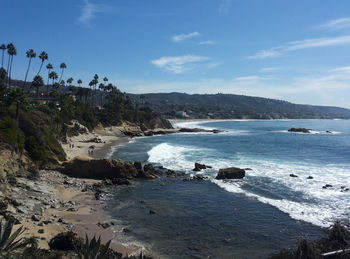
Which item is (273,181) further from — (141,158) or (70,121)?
(70,121)

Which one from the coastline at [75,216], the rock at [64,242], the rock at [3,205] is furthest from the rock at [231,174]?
the rock at [3,205]

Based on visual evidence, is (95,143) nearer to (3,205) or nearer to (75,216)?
(75,216)

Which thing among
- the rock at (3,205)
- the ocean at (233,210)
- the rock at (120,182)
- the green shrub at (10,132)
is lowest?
the ocean at (233,210)

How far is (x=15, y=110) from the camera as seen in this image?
3212 centimetres

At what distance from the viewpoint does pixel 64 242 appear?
587 inches

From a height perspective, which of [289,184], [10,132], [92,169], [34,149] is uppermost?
[10,132]

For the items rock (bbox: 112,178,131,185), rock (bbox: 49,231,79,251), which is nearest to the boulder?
rock (bbox: 112,178,131,185)

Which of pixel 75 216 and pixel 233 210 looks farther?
pixel 233 210

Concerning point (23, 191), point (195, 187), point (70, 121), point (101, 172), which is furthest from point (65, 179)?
point (70, 121)

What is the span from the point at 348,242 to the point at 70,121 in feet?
189

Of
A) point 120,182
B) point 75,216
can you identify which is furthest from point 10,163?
point 120,182

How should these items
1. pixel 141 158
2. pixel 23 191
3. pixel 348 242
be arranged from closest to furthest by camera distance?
pixel 348 242 → pixel 23 191 → pixel 141 158

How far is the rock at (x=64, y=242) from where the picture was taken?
14.8m

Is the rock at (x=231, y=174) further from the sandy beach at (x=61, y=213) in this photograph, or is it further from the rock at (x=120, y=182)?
the sandy beach at (x=61, y=213)
